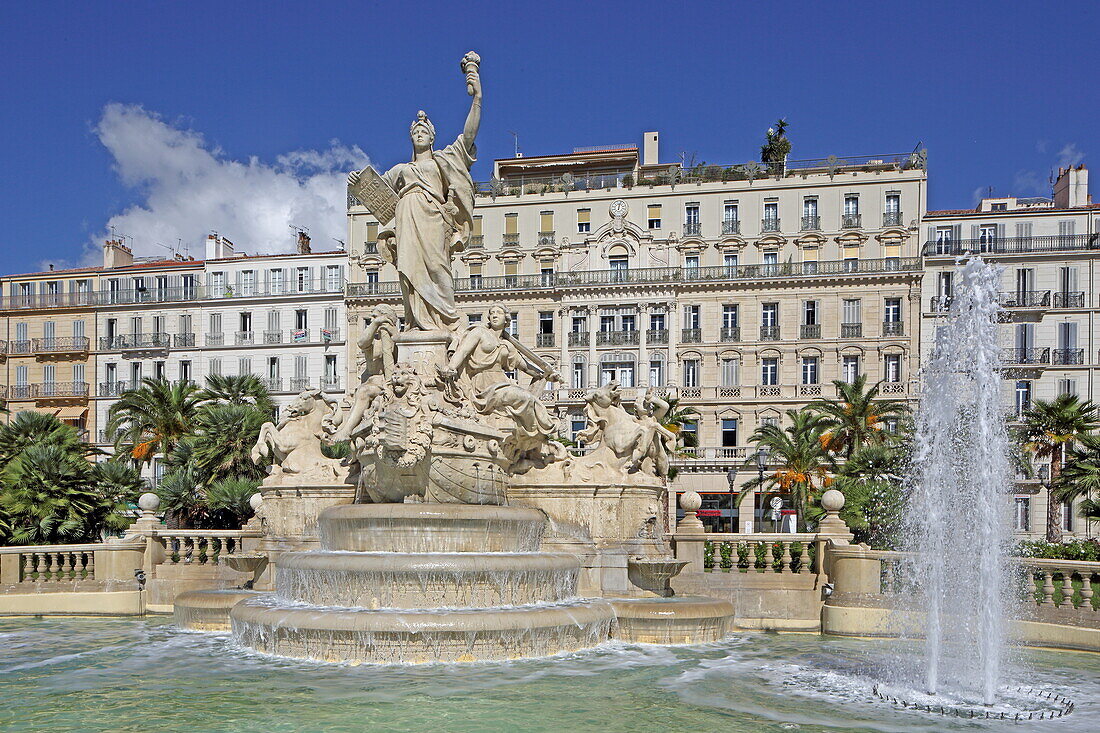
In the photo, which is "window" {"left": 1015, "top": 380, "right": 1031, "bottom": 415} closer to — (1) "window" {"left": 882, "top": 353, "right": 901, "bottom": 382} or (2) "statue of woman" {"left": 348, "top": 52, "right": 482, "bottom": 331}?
(1) "window" {"left": 882, "top": 353, "right": 901, "bottom": 382}

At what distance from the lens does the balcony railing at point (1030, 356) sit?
177 ft

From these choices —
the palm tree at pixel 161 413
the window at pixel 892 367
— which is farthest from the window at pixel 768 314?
the palm tree at pixel 161 413

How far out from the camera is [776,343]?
56.6m

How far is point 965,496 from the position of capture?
12.9 metres

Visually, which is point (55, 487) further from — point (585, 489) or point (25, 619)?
point (585, 489)

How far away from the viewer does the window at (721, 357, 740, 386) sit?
2250 inches

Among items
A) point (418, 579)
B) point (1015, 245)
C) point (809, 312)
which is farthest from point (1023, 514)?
point (418, 579)

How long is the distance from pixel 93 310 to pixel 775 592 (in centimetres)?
5520

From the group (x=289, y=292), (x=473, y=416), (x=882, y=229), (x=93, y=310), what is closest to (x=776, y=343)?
(x=882, y=229)

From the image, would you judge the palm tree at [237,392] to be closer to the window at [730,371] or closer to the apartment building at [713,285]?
the apartment building at [713,285]

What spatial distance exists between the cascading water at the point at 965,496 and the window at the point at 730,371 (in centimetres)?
4366

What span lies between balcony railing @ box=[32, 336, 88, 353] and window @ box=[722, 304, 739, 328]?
36.6 m

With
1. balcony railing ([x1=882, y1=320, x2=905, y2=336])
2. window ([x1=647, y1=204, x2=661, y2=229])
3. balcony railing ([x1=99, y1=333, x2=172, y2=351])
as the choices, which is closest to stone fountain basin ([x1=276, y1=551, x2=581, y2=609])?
balcony railing ([x1=882, y1=320, x2=905, y2=336])

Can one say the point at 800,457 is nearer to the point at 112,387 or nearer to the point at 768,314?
the point at 768,314
